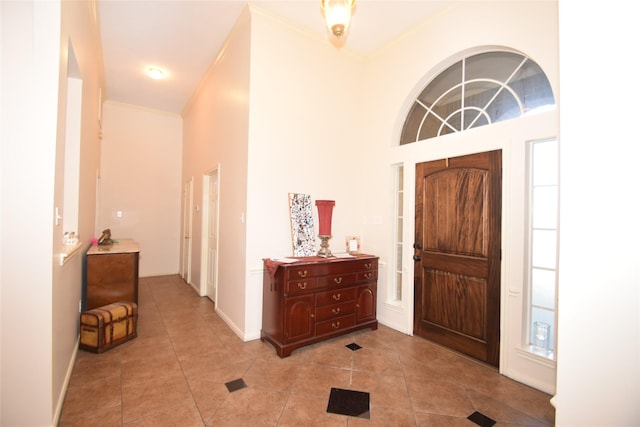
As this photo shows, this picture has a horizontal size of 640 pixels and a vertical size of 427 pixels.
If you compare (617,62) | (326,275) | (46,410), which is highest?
(617,62)

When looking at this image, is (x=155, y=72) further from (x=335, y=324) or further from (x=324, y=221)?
(x=335, y=324)

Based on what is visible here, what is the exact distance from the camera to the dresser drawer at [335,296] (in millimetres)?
3021

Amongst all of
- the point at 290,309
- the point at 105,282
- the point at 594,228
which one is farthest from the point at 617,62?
the point at 105,282

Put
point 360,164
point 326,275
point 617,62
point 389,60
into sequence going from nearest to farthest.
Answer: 1. point 617,62
2. point 326,275
3. point 389,60
4. point 360,164

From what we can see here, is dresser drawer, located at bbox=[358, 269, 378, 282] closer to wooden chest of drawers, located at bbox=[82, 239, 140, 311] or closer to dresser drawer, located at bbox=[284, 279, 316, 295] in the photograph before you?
dresser drawer, located at bbox=[284, 279, 316, 295]

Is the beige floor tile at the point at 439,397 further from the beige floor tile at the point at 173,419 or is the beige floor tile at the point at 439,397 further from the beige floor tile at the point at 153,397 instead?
the beige floor tile at the point at 153,397

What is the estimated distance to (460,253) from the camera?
2910 millimetres

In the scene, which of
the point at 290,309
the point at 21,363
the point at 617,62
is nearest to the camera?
the point at 617,62

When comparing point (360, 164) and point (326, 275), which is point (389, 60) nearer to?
point (360, 164)

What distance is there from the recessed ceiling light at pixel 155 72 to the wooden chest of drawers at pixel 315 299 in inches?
149

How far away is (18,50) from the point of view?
161 cm

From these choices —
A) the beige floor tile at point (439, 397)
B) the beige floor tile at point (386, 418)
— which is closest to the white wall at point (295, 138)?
the beige floor tile at point (386, 418)

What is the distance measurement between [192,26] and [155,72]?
1.60 m

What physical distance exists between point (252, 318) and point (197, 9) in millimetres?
3487
